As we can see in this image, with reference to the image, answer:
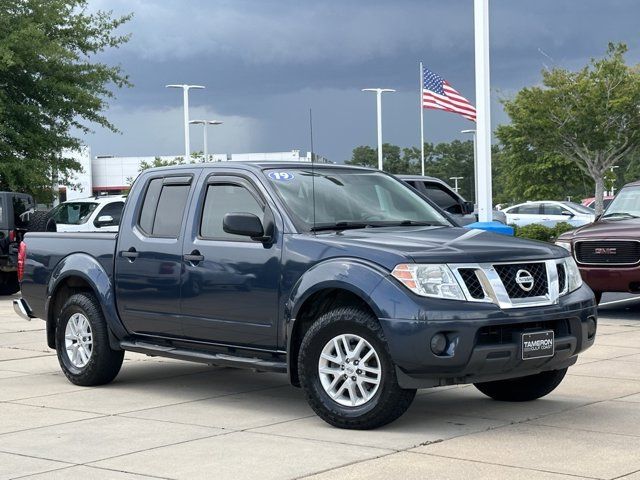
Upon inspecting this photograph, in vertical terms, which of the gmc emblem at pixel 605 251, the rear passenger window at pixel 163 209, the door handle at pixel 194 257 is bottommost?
the gmc emblem at pixel 605 251

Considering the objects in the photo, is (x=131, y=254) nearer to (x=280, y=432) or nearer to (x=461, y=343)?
(x=280, y=432)

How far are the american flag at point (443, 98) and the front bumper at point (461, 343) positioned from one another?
95.1 ft

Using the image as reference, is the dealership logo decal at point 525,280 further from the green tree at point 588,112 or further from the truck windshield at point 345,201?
the green tree at point 588,112

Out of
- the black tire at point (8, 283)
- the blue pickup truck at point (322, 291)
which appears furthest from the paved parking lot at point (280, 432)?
the black tire at point (8, 283)

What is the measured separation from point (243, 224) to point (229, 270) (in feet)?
1.44

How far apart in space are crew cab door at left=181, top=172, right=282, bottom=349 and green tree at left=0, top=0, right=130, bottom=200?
2122cm

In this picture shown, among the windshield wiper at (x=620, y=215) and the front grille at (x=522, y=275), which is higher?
the windshield wiper at (x=620, y=215)

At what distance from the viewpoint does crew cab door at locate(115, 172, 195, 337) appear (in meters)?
8.52

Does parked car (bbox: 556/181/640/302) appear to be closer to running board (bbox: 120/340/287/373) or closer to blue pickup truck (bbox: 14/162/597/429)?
blue pickup truck (bbox: 14/162/597/429)

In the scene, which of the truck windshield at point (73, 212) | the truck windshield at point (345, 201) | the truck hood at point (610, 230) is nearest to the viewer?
the truck windshield at point (345, 201)

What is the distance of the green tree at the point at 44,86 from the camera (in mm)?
29594

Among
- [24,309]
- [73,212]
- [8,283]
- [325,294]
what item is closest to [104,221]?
[73,212]

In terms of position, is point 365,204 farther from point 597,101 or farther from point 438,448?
point 597,101

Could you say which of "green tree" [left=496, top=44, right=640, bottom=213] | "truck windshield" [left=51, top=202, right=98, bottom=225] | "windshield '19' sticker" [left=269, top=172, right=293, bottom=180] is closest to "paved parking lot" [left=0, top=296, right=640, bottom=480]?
"windshield '19' sticker" [left=269, top=172, right=293, bottom=180]
